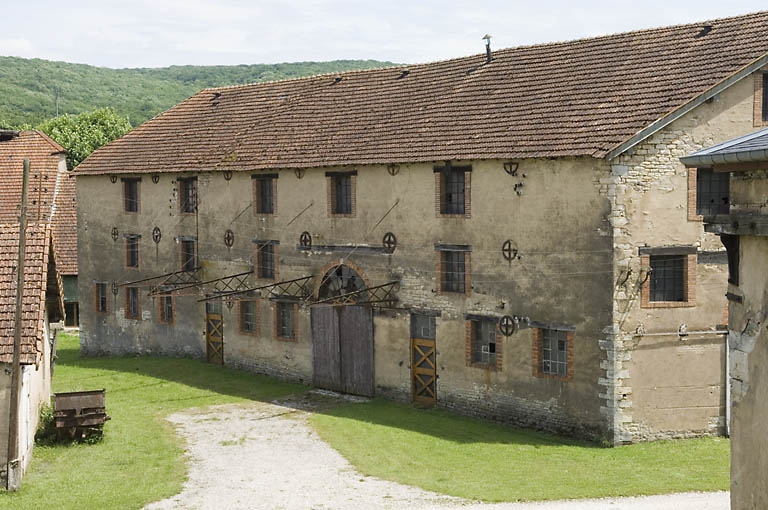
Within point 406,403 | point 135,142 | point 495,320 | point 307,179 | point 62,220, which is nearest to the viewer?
point 495,320

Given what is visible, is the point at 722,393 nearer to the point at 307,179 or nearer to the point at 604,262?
the point at 604,262

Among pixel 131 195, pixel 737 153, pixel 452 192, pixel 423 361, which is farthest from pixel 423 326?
pixel 737 153

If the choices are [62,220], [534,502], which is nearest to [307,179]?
[534,502]

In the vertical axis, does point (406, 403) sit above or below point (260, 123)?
below

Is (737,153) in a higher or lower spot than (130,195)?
lower

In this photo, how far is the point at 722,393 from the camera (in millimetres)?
26562

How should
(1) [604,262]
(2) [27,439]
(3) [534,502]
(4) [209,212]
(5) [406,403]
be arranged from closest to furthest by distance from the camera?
(3) [534,502] < (2) [27,439] < (1) [604,262] < (5) [406,403] < (4) [209,212]

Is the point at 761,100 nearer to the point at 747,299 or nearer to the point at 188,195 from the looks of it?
the point at 747,299

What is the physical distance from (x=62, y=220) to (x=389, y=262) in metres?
28.4

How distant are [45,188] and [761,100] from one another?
40242 millimetres

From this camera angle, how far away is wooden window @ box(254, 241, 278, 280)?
117ft

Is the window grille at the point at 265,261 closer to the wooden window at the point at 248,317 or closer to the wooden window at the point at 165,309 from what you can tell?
the wooden window at the point at 248,317

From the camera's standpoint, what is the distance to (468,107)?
1248 inches

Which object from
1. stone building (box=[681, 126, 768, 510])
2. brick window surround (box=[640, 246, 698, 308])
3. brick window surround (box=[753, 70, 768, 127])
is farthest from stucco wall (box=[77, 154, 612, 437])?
stone building (box=[681, 126, 768, 510])
